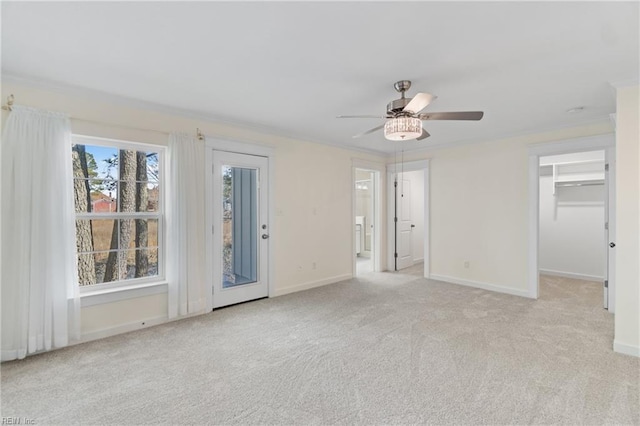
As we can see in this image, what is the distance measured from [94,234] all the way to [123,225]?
273mm

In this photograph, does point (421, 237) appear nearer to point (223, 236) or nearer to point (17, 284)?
point (223, 236)

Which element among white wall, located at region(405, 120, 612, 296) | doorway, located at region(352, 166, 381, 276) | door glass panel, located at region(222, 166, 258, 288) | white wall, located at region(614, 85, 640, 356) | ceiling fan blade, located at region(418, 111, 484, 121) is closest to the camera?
ceiling fan blade, located at region(418, 111, 484, 121)

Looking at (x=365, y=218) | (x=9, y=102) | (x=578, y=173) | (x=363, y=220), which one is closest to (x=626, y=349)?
(x=578, y=173)

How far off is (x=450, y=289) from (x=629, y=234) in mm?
2516

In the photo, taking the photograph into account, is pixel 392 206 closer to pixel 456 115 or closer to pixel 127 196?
pixel 456 115

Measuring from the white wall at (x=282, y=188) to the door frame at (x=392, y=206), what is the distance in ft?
1.88

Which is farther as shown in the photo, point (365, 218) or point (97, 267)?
point (365, 218)

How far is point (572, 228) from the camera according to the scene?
5.76m

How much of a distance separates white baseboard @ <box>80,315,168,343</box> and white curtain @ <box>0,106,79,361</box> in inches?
4.9

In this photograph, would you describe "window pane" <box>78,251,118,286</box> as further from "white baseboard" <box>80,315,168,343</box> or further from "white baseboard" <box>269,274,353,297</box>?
"white baseboard" <box>269,274,353,297</box>

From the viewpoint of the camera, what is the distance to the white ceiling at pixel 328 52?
6.09ft

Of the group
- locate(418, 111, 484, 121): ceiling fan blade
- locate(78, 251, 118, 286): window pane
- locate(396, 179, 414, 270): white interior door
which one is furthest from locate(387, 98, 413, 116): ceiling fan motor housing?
locate(396, 179, 414, 270): white interior door

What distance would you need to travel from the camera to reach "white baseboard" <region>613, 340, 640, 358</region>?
108 inches

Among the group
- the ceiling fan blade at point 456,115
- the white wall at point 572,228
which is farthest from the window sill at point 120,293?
the white wall at point 572,228
